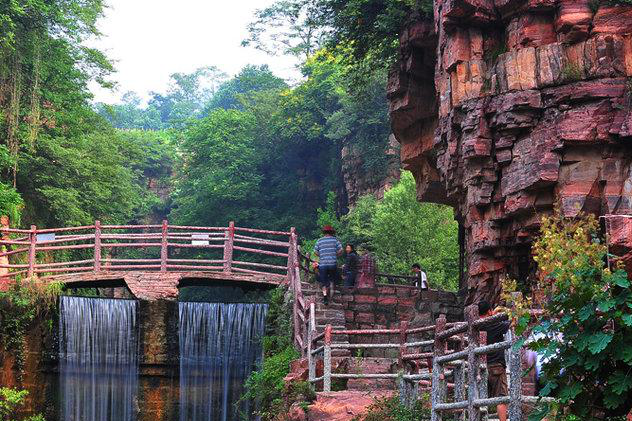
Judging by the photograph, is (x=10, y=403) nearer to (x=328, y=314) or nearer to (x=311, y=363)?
(x=328, y=314)

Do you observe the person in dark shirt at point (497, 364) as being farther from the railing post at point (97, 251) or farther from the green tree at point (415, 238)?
the green tree at point (415, 238)

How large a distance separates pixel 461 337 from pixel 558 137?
605 centimetres

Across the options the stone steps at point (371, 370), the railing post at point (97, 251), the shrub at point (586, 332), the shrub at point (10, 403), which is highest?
the railing post at point (97, 251)

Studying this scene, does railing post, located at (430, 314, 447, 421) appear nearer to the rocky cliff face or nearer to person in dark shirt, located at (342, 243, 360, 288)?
the rocky cliff face

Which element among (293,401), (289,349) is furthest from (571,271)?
(289,349)

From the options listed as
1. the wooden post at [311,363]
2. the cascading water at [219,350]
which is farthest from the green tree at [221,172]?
the wooden post at [311,363]

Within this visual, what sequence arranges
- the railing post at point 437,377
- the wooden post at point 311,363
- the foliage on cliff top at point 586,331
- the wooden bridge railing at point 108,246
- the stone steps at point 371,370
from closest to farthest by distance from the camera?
the foliage on cliff top at point 586,331 → the railing post at point 437,377 → the stone steps at point 371,370 → the wooden post at point 311,363 → the wooden bridge railing at point 108,246

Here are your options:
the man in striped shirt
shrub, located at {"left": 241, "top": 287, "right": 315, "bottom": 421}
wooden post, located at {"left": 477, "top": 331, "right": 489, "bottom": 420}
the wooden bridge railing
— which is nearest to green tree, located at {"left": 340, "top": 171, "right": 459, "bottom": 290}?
the wooden bridge railing

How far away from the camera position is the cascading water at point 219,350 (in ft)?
78.6

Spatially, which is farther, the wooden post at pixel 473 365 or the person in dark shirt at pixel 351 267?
the person in dark shirt at pixel 351 267

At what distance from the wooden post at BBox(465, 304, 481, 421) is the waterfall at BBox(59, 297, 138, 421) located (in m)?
16.0

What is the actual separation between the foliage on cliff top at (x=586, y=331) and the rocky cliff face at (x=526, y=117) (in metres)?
8.69

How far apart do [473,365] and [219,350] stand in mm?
16411

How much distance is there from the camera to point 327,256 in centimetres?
1988
